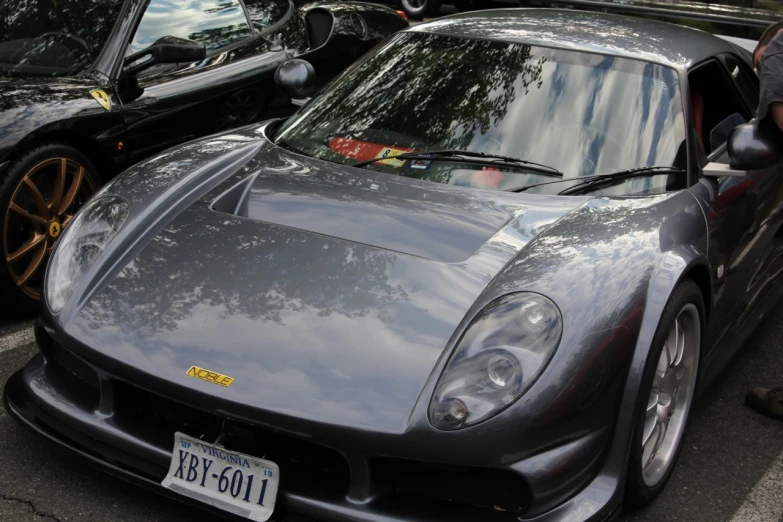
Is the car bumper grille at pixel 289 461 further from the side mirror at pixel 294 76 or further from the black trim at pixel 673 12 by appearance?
the black trim at pixel 673 12

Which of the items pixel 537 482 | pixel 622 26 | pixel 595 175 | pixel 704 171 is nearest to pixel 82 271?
pixel 537 482

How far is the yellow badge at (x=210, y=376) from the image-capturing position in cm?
242

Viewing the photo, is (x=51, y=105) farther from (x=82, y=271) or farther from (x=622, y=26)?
(x=622, y=26)

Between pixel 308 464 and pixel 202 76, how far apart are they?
2901 mm

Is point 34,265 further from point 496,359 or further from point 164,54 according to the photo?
point 496,359

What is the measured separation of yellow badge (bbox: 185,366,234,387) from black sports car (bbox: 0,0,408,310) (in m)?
Answer: 1.39

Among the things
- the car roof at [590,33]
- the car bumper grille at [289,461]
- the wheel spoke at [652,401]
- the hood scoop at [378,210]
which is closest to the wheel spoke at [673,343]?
the wheel spoke at [652,401]

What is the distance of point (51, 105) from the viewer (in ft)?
13.3

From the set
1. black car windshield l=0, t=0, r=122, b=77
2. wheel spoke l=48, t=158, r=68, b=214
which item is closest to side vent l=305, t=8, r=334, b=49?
black car windshield l=0, t=0, r=122, b=77

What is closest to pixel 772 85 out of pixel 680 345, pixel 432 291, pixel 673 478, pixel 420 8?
pixel 680 345

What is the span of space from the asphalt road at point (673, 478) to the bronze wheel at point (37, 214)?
0.86ft

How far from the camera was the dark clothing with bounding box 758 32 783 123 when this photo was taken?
3.29 m

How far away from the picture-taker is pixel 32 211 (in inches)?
159

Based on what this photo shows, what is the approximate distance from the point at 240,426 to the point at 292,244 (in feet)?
1.99
